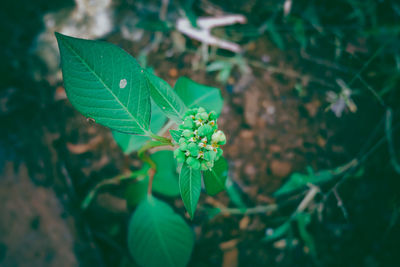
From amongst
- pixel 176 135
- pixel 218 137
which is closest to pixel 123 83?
pixel 176 135

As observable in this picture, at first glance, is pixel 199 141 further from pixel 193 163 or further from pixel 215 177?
pixel 215 177

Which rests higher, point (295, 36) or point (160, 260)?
point (295, 36)

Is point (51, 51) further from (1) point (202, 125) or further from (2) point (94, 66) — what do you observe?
(1) point (202, 125)

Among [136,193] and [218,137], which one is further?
[136,193]

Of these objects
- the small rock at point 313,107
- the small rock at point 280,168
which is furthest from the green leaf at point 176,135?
the small rock at point 313,107

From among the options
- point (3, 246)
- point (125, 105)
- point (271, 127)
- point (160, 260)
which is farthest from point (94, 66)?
point (271, 127)

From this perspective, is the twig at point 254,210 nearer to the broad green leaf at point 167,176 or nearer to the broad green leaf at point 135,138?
the broad green leaf at point 167,176
